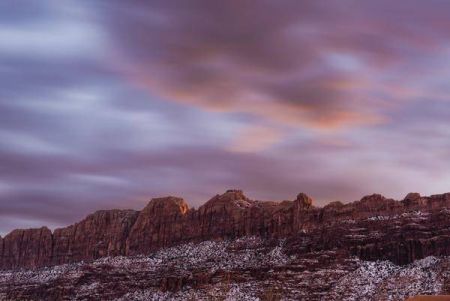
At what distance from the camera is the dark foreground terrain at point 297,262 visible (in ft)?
443

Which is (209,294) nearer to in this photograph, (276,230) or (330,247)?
(330,247)

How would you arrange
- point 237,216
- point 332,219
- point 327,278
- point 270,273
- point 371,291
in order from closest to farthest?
point 371,291
point 327,278
point 270,273
point 332,219
point 237,216

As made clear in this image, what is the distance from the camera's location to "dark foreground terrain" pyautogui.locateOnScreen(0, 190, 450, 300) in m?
135

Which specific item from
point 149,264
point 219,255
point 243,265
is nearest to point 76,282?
point 149,264

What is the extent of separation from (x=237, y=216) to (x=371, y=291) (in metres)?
74.6

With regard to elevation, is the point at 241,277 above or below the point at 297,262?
below

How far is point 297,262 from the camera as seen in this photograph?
152875 millimetres

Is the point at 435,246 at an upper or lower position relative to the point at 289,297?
upper

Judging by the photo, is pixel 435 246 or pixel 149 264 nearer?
pixel 435 246

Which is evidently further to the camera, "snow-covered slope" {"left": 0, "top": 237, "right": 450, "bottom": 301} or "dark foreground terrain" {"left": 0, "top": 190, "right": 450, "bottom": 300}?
"dark foreground terrain" {"left": 0, "top": 190, "right": 450, "bottom": 300}

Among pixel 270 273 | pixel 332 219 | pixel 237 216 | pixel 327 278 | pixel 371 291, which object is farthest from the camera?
pixel 237 216

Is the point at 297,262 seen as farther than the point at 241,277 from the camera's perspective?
Yes

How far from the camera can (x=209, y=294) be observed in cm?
14512

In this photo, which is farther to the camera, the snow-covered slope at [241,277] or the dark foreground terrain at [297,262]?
the dark foreground terrain at [297,262]
